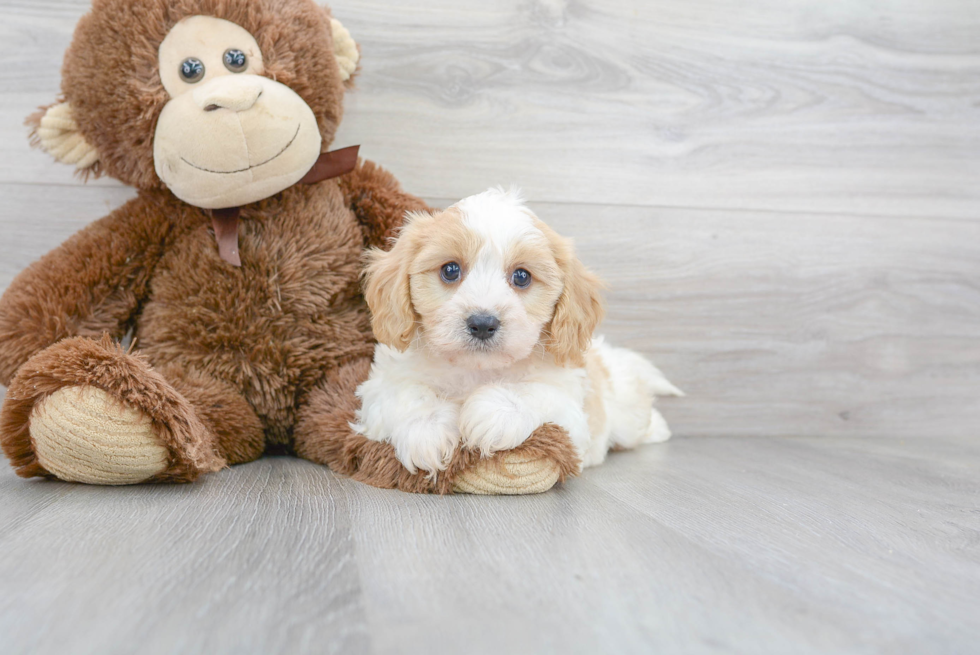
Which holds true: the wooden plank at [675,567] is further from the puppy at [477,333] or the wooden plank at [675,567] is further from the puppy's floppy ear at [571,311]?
the puppy's floppy ear at [571,311]

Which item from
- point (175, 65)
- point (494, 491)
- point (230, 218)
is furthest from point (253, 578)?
point (175, 65)

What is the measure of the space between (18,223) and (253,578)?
116 cm

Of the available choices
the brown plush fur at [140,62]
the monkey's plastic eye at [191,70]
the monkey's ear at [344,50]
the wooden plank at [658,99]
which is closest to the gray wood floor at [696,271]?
the wooden plank at [658,99]

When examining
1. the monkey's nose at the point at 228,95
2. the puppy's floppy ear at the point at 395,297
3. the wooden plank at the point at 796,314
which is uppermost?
the monkey's nose at the point at 228,95

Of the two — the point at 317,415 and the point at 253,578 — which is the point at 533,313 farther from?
the point at 253,578

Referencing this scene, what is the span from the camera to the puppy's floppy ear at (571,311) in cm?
114

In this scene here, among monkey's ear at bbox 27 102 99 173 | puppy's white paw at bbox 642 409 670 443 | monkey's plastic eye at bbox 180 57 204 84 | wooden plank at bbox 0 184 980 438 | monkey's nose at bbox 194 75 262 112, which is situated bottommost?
puppy's white paw at bbox 642 409 670 443

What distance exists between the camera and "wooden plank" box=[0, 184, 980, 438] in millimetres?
1728

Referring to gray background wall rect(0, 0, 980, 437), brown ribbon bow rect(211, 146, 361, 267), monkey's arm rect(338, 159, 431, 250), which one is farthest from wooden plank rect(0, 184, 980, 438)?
brown ribbon bow rect(211, 146, 361, 267)

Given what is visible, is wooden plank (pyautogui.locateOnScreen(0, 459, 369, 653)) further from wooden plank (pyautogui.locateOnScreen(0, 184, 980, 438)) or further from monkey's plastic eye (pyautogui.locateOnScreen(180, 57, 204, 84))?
wooden plank (pyautogui.locateOnScreen(0, 184, 980, 438))

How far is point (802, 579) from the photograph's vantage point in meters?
0.77

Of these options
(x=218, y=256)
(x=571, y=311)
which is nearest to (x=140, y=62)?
(x=218, y=256)

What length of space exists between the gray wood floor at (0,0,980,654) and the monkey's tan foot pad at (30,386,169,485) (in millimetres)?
46

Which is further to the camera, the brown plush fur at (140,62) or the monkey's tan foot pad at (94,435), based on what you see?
the brown plush fur at (140,62)
